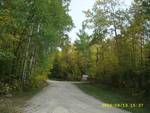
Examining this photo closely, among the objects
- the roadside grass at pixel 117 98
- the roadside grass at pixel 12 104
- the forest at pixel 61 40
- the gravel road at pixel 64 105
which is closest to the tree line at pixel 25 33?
the forest at pixel 61 40

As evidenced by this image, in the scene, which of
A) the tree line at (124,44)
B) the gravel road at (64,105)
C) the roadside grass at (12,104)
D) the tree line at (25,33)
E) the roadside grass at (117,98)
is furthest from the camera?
the tree line at (124,44)

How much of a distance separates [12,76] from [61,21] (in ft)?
21.3

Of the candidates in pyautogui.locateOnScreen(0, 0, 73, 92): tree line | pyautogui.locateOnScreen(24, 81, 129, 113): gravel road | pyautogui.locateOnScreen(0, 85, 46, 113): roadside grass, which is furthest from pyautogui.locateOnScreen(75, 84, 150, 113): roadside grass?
pyautogui.locateOnScreen(0, 0, 73, 92): tree line

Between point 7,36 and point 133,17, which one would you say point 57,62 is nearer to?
point 133,17

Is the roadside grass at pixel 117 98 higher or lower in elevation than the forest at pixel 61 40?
lower

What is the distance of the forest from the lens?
Result: 968 inches

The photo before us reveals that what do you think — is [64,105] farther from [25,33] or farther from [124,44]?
[124,44]

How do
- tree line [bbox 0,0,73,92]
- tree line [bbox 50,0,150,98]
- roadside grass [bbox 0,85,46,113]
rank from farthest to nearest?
tree line [bbox 50,0,150,98] → tree line [bbox 0,0,73,92] → roadside grass [bbox 0,85,46,113]

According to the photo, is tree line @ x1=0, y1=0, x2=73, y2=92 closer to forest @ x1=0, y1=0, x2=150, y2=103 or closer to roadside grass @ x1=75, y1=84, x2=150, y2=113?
forest @ x1=0, y1=0, x2=150, y2=103

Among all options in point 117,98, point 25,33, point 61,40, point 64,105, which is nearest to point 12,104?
point 64,105

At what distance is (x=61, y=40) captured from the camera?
114ft

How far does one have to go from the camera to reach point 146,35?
98.2 feet

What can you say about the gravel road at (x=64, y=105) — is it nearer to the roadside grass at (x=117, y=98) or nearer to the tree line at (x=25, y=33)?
the roadside grass at (x=117, y=98)

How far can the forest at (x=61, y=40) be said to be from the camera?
24.6 metres
